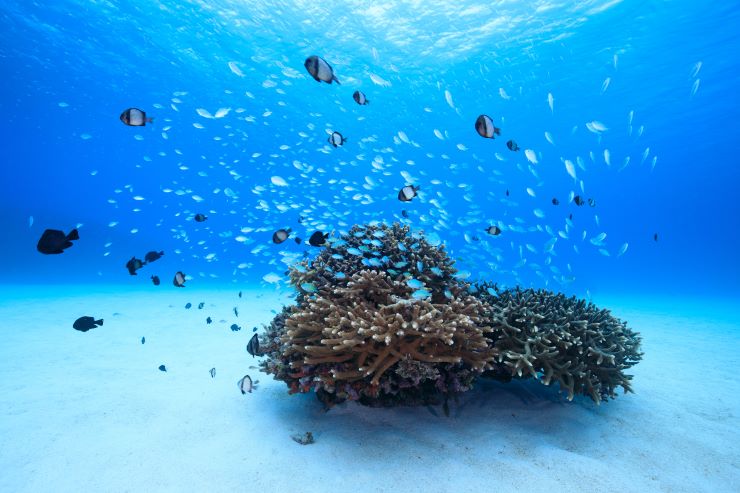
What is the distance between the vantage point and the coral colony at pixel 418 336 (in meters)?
4.05

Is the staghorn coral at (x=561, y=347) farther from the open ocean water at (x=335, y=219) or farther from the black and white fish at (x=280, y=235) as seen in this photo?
the black and white fish at (x=280, y=235)

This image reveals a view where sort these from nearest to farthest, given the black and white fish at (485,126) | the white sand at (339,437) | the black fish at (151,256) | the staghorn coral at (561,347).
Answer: the white sand at (339,437), the staghorn coral at (561,347), the black and white fish at (485,126), the black fish at (151,256)

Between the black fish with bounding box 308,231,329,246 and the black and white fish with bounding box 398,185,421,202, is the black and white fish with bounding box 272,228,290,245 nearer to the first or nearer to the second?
the black fish with bounding box 308,231,329,246

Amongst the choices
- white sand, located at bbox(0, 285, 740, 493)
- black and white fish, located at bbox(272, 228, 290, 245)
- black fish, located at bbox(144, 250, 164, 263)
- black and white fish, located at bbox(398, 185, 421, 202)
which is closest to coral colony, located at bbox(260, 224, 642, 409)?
white sand, located at bbox(0, 285, 740, 493)

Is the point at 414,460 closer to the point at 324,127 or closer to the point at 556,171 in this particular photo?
the point at 324,127

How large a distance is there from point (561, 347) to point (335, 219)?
1294 cm

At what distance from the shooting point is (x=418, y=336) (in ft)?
13.5

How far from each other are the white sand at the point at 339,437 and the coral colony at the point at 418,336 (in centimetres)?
50

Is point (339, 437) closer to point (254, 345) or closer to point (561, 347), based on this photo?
point (254, 345)

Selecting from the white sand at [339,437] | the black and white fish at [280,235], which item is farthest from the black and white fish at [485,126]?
the black and white fish at [280,235]

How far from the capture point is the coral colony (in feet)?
13.3

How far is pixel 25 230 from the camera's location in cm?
3409

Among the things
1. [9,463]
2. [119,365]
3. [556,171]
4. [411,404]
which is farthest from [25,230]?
[556,171]

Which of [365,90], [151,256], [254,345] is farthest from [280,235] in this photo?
→ [365,90]
